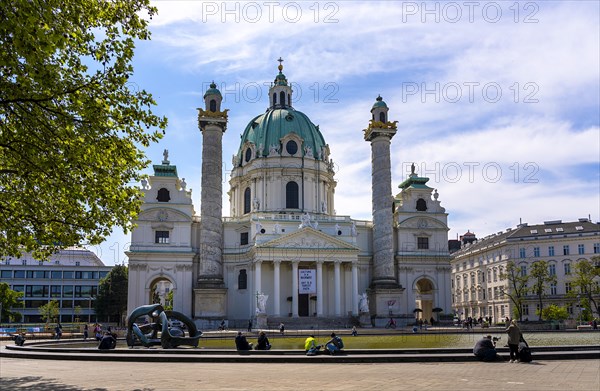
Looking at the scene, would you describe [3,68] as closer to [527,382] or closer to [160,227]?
[527,382]

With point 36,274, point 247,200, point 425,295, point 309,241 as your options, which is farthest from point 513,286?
point 36,274

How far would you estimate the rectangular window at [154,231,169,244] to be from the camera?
72.9 m

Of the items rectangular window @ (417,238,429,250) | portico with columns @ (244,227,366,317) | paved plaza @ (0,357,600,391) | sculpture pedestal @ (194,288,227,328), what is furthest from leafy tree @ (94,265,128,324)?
paved plaza @ (0,357,600,391)

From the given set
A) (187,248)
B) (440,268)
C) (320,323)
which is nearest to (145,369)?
(320,323)

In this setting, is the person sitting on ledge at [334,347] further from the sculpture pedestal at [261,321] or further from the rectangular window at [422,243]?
the rectangular window at [422,243]

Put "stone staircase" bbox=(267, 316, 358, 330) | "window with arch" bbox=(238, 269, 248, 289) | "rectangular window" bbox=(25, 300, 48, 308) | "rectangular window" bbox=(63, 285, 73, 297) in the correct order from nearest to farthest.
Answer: "stone staircase" bbox=(267, 316, 358, 330)
"window with arch" bbox=(238, 269, 248, 289)
"rectangular window" bbox=(25, 300, 48, 308)
"rectangular window" bbox=(63, 285, 73, 297)

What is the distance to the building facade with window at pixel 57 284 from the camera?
117m

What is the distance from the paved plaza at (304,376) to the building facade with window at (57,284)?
99.9 m

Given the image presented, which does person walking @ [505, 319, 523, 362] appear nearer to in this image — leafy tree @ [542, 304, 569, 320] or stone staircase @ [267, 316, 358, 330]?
stone staircase @ [267, 316, 358, 330]

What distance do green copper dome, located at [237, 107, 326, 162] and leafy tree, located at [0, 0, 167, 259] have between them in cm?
6299

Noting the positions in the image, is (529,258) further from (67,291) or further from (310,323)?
(67,291)

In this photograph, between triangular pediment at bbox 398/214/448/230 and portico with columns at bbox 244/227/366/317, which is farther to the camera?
triangular pediment at bbox 398/214/448/230

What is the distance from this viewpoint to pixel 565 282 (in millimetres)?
88062

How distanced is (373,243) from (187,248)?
23.1 meters
